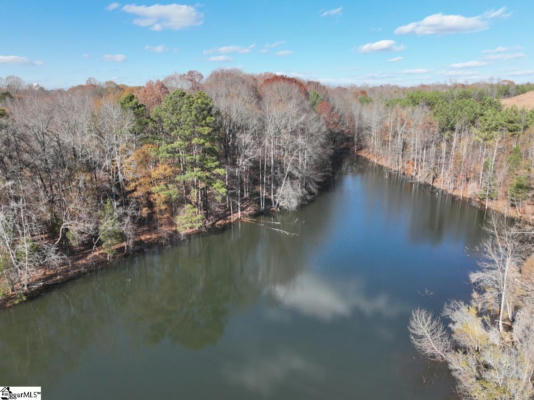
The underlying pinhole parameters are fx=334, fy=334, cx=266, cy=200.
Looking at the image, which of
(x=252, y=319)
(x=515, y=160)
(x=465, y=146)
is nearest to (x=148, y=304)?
(x=252, y=319)

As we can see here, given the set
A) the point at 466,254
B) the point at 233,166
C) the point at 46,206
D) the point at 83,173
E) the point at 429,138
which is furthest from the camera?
the point at 429,138

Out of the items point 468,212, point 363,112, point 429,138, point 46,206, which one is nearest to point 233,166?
point 46,206

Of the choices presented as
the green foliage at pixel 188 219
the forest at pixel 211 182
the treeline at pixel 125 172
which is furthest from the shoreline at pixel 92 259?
the green foliage at pixel 188 219

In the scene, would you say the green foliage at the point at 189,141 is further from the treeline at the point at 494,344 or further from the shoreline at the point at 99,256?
the treeline at the point at 494,344

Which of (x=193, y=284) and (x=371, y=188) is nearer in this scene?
(x=193, y=284)

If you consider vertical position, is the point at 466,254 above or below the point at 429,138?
below

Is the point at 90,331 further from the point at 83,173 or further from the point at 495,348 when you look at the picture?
the point at 495,348

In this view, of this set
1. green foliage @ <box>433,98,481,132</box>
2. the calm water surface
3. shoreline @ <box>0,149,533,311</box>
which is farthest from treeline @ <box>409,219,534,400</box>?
green foliage @ <box>433,98,481,132</box>
